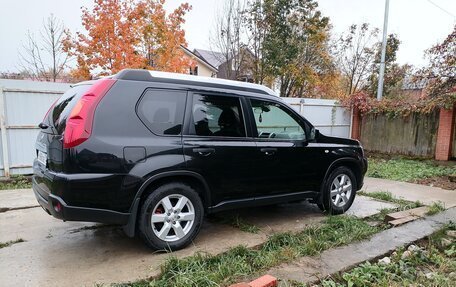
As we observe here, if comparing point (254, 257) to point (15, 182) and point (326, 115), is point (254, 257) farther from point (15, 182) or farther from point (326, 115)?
point (326, 115)

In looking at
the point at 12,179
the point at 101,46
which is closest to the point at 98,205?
the point at 12,179

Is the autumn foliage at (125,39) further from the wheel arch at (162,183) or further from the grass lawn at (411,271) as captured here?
the grass lawn at (411,271)

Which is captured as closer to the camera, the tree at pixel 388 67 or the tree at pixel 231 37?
the tree at pixel 231 37

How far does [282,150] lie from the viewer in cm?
Result: 414

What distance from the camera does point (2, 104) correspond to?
21.8ft

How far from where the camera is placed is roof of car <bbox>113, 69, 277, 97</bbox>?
322 cm

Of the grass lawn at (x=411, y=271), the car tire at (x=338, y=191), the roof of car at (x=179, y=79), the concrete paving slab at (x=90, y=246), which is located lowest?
the concrete paving slab at (x=90, y=246)

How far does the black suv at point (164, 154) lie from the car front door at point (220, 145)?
0.04 feet

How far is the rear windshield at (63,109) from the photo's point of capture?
3.07 metres

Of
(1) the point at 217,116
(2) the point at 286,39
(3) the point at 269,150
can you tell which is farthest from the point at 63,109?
(2) the point at 286,39

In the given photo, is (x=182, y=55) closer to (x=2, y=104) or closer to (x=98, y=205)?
(x=2, y=104)

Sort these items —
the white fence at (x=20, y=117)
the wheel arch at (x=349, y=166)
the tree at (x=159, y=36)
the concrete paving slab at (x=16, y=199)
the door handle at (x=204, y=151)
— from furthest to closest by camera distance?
1. the tree at (x=159, y=36)
2. the white fence at (x=20, y=117)
3. the concrete paving slab at (x=16, y=199)
4. the wheel arch at (x=349, y=166)
5. the door handle at (x=204, y=151)

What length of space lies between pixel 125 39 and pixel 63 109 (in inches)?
420

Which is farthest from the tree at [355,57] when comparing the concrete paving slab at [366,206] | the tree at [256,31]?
the concrete paving slab at [366,206]
